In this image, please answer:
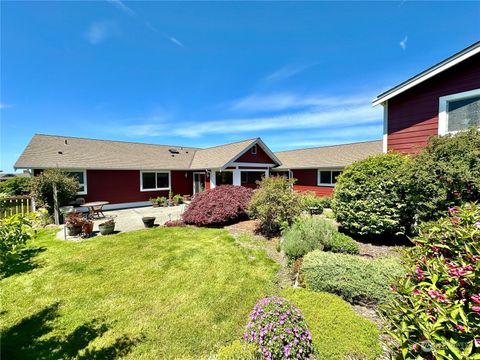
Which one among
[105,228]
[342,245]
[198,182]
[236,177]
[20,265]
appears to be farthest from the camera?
[198,182]

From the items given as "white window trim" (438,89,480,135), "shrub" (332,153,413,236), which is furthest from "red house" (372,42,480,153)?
"shrub" (332,153,413,236)

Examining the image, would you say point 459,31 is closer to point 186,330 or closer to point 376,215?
point 376,215

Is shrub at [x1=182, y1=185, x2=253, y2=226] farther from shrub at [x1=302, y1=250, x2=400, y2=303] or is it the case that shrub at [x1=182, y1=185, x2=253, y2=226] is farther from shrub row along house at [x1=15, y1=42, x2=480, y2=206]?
shrub at [x1=302, y1=250, x2=400, y2=303]

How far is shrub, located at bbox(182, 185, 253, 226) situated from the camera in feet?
33.2

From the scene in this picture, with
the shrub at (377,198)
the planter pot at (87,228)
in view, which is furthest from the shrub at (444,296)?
the planter pot at (87,228)

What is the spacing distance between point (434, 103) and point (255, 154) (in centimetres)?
1171

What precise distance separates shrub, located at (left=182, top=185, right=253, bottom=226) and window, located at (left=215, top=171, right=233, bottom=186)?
4.52 m

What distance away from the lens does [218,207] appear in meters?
10.3

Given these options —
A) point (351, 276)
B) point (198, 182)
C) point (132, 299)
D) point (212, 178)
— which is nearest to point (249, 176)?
point (212, 178)

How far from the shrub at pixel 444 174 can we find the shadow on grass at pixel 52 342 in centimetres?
673

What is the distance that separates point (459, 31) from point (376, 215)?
22.1 feet

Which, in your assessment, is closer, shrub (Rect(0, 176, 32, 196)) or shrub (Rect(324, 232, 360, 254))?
shrub (Rect(324, 232, 360, 254))

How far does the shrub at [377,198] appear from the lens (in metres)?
6.10

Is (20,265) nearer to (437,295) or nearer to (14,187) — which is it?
(437,295)
